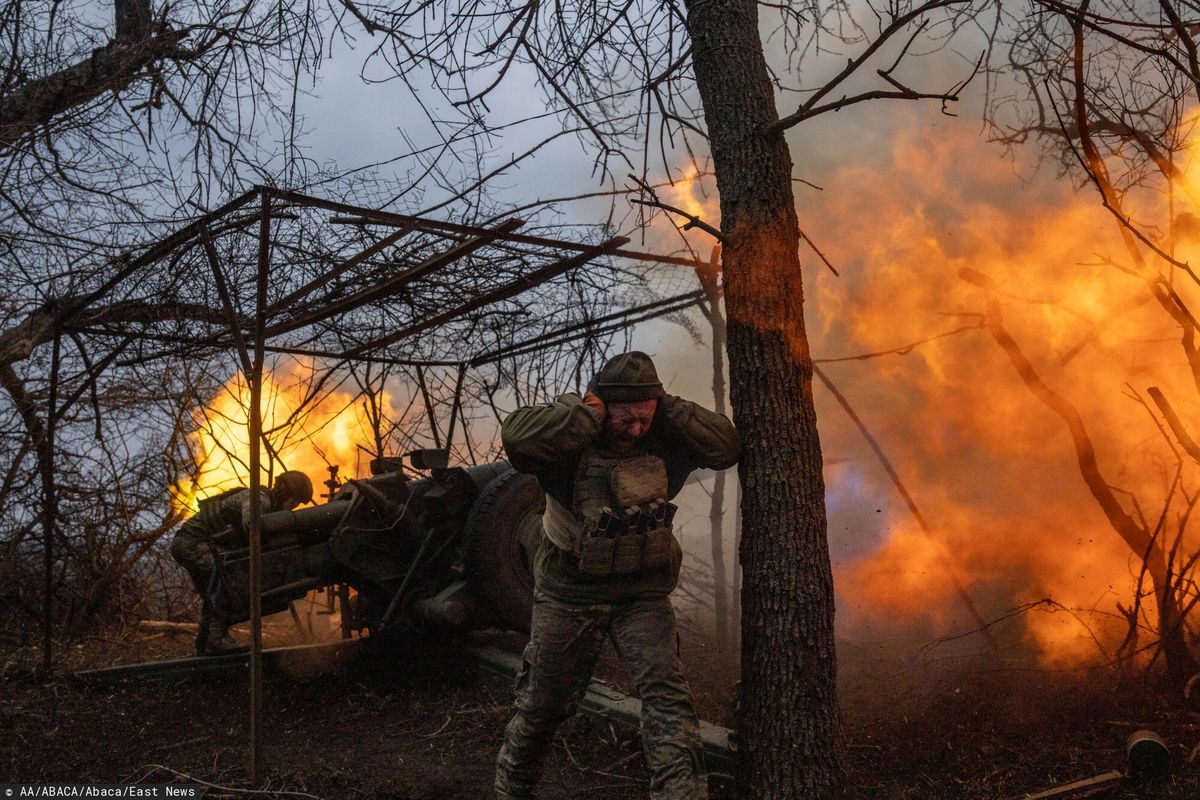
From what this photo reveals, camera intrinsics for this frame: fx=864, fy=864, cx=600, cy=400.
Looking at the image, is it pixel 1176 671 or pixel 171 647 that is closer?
pixel 1176 671

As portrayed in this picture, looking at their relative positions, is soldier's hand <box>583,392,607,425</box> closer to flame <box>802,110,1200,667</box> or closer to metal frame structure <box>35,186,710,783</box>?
metal frame structure <box>35,186,710,783</box>

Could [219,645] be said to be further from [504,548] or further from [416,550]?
[504,548]

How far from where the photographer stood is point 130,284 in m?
6.47

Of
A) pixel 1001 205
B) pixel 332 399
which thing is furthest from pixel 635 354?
pixel 332 399

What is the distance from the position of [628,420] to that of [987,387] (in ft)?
19.1

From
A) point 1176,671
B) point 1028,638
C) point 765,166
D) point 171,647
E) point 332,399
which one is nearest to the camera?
point 765,166

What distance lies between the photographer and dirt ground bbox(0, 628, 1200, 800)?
14.0 feet

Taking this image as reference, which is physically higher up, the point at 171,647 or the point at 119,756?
the point at 171,647

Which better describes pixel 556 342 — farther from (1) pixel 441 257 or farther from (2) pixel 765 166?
(2) pixel 765 166

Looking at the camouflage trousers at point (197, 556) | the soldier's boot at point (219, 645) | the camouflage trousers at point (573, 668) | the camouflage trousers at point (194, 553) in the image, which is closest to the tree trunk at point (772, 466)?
the camouflage trousers at point (573, 668)

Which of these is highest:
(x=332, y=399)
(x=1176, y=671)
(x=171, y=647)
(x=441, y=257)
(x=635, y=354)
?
(x=332, y=399)

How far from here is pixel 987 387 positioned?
8570 mm

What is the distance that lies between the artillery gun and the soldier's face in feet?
8.39

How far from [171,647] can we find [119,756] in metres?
4.26
